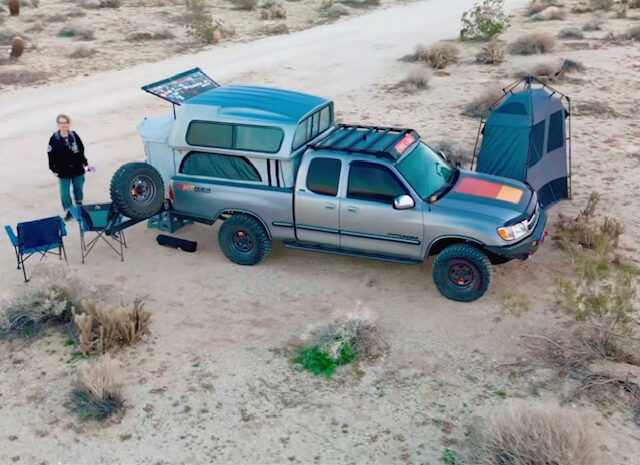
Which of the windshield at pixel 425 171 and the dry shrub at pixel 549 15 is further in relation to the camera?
the dry shrub at pixel 549 15

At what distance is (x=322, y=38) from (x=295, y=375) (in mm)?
20899

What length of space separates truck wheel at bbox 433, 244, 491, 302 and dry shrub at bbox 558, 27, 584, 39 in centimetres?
1865

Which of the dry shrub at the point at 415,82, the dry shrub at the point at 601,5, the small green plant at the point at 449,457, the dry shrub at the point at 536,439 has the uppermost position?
the dry shrub at the point at 601,5

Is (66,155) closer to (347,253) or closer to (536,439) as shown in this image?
(347,253)

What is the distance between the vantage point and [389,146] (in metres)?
8.57

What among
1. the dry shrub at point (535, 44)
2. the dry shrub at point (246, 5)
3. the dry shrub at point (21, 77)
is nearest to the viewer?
the dry shrub at point (21, 77)

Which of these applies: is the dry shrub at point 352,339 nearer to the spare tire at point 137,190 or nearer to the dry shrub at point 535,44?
the spare tire at point 137,190

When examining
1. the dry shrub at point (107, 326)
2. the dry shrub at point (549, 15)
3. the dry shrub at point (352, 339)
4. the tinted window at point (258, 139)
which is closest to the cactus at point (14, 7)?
the dry shrub at point (549, 15)

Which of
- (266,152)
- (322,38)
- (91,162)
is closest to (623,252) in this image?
(266,152)

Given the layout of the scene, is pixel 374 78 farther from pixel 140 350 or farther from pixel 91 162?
pixel 140 350

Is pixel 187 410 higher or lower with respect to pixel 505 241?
lower

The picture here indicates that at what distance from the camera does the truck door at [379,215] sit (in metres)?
8.32

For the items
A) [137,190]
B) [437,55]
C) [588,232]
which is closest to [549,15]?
[437,55]

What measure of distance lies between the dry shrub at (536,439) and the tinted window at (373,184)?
3.31m
